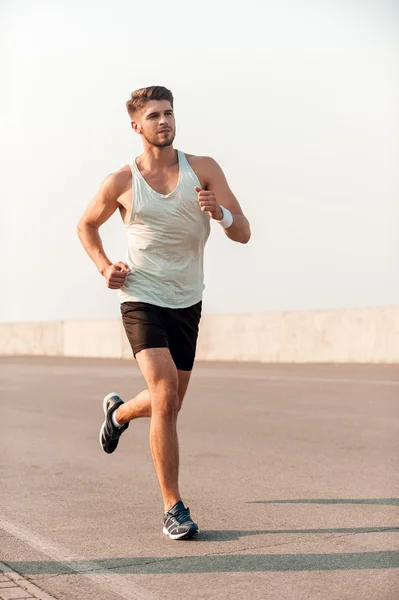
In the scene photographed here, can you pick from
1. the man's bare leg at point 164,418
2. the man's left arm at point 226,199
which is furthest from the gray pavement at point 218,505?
the man's left arm at point 226,199

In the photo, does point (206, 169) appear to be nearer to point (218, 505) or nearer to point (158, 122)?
point (158, 122)

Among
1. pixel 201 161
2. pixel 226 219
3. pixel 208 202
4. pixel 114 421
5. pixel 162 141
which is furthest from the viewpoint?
pixel 114 421

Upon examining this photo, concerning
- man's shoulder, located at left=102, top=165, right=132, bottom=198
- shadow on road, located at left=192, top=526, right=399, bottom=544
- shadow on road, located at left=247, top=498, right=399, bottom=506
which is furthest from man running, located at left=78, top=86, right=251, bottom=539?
shadow on road, located at left=247, top=498, right=399, bottom=506

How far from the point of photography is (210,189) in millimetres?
5590

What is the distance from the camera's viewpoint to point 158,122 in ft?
18.1

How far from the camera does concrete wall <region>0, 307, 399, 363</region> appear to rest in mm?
21531

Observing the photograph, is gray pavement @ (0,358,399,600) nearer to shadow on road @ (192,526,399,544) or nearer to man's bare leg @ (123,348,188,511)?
shadow on road @ (192,526,399,544)

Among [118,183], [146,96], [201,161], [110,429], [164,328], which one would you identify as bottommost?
[110,429]

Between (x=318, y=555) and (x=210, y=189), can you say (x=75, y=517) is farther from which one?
(x=210, y=189)

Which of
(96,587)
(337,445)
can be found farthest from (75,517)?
(337,445)

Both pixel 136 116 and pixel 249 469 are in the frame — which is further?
pixel 249 469

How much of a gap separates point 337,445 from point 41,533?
4008mm

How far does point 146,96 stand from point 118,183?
490 mm

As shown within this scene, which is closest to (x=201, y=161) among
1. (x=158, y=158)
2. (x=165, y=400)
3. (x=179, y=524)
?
(x=158, y=158)
